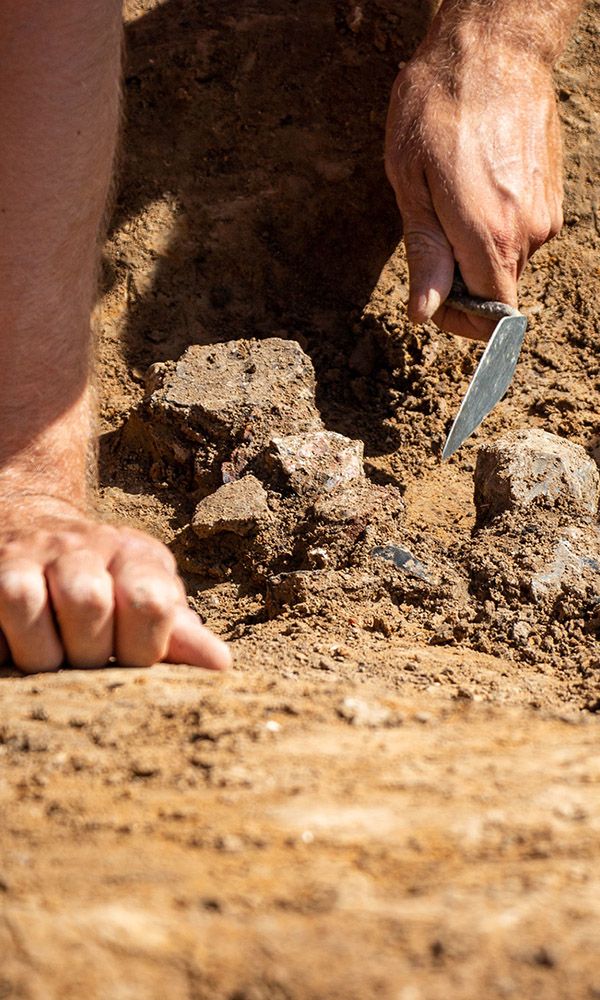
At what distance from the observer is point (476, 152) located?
242 centimetres

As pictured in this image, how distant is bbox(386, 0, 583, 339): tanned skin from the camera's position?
2373 mm

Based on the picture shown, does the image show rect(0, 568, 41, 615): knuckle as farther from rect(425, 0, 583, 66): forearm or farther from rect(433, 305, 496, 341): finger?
rect(425, 0, 583, 66): forearm

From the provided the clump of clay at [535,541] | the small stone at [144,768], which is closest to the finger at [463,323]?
the clump of clay at [535,541]

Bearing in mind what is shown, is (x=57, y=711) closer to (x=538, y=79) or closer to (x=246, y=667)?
(x=246, y=667)

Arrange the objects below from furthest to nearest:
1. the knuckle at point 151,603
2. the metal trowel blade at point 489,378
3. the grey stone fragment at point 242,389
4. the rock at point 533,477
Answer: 1. the grey stone fragment at point 242,389
2. the metal trowel blade at point 489,378
3. the rock at point 533,477
4. the knuckle at point 151,603

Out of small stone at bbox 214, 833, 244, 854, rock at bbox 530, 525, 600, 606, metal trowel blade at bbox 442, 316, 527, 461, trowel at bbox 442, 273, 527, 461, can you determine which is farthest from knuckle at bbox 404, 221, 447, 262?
small stone at bbox 214, 833, 244, 854

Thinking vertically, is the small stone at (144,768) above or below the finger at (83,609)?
above

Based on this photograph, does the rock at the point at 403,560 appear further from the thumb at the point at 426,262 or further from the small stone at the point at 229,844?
the small stone at the point at 229,844

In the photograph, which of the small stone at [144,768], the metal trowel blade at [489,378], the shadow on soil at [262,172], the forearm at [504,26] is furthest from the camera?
the shadow on soil at [262,172]

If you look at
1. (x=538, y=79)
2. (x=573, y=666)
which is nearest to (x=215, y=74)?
(x=538, y=79)

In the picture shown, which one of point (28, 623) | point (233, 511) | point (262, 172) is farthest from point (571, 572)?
point (262, 172)

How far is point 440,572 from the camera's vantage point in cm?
195

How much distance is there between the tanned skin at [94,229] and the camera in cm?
154

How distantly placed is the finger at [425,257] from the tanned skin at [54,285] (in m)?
0.71
